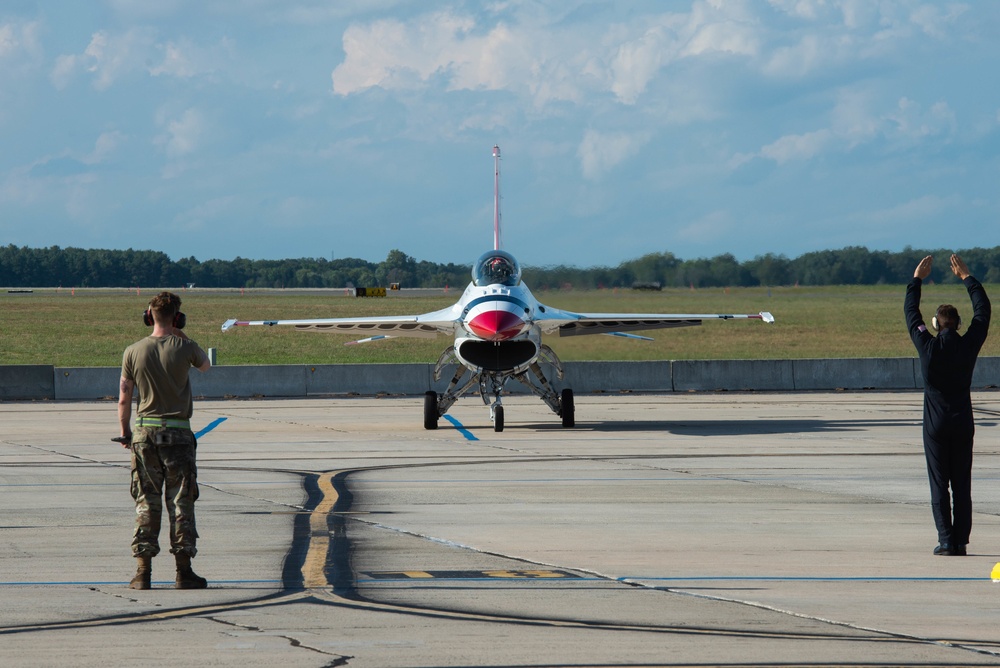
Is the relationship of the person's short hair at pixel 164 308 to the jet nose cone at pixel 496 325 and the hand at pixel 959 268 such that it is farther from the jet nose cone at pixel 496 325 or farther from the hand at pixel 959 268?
the jet nose cone at pixel 496 325

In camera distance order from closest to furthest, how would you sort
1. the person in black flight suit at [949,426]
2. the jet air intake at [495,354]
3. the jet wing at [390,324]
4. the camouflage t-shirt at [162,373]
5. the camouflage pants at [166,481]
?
the camouflage pants at [166,481] → the camouflage t-shirt at [162,373] → the person in black flight suit at [949,426] → the jet air intake at [495,354] → the jet wing at [390,324]

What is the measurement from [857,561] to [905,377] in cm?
2454

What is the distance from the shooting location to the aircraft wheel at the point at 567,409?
23.8m

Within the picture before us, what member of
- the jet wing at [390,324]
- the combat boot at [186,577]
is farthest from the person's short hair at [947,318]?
the jet wing at [390,324]

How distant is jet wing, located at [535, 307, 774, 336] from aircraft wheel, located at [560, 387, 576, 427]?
1.31 m

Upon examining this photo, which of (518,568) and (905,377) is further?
(905,377)

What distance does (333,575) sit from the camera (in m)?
9.17

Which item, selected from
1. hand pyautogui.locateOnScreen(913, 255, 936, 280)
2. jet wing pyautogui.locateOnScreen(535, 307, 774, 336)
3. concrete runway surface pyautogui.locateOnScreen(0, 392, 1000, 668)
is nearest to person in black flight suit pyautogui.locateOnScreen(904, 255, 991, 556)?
concrete runway surface pyautogui.locateOnScreen(0, 392, 1000, 668)

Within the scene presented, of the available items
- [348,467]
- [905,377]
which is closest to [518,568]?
[348,467]

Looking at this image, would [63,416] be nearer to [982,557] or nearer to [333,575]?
[333,575]

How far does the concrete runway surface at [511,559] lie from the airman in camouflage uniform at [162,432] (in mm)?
466

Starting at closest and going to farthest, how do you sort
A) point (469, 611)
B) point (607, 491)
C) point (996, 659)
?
point (996, 659)
point (469, 611)
point (607, 491)

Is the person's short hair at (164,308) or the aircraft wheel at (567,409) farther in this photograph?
the aircraft wheel at (567,409)

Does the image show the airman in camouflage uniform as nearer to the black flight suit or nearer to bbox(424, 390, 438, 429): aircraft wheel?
the black flight suit
